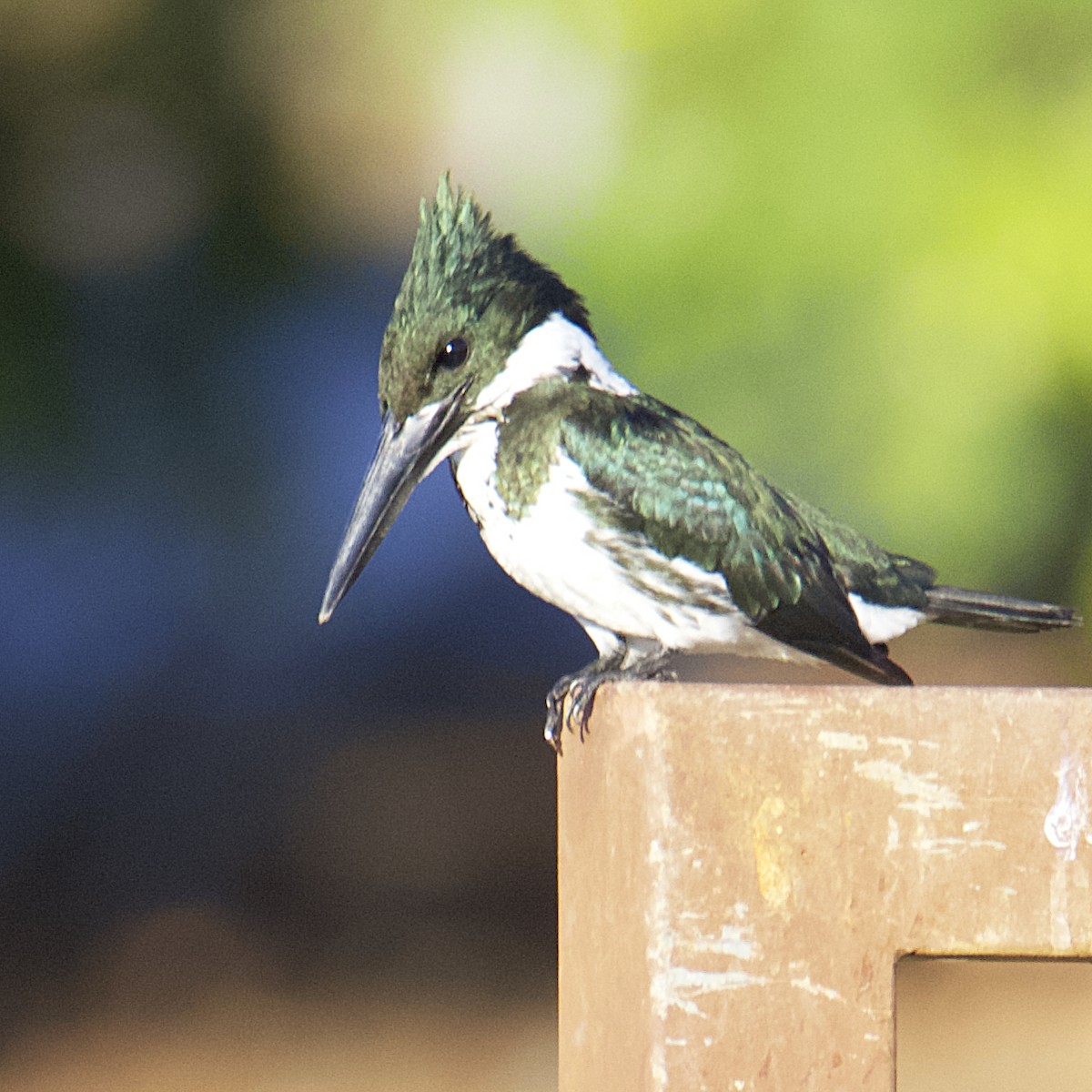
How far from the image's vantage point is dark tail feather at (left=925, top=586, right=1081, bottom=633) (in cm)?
234

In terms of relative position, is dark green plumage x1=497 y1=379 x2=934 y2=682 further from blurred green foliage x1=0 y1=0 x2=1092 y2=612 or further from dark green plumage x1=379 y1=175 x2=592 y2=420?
blurred green foliage x1=0 y1=0 x2=1092 y2=612

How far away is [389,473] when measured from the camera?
2082 mm

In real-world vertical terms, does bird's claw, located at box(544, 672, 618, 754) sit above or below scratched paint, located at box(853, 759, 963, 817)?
above

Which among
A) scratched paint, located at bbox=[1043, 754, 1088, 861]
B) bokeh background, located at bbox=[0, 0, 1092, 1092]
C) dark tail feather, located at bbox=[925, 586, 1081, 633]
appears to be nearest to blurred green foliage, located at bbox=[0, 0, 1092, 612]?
bokeh background, located at bbox=[0, 0, 1092, 1092]

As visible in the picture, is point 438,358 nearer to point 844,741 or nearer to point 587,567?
point 587,567

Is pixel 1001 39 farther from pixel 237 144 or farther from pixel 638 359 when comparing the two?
pixel 237 144

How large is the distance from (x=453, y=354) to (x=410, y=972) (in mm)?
3840

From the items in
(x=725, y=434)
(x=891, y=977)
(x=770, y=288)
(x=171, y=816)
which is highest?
(x=770, y=288)

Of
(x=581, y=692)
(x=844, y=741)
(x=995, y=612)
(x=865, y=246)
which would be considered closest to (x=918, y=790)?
(x=844, y=741)

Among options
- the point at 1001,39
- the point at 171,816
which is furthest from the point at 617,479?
the point at 171,816

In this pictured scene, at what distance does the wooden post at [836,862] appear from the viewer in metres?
1.37

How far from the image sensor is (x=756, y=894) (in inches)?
54.6

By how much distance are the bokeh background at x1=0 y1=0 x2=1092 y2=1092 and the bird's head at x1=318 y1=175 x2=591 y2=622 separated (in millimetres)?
1935

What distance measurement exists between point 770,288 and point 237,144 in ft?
6.39
